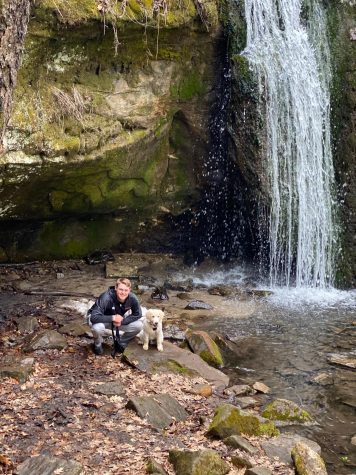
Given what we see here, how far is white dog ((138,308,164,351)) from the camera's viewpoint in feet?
28.0

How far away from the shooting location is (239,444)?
6.60 meters

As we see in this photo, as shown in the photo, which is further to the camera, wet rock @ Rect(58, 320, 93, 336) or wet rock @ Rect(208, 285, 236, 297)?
wet rock @ Rect(208, 285, 236, 297)

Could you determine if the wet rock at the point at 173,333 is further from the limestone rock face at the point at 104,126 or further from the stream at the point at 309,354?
the limestone rock face at the point at 104,126

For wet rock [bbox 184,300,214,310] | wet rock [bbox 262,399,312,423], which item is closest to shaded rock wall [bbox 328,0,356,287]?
wet rock [bbox 184,300,214,310]

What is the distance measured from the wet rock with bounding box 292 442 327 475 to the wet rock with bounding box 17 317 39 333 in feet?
16.6

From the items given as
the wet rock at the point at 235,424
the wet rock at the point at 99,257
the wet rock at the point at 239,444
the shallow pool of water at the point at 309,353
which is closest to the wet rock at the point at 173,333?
the shallow pool of water at the point at 309,353

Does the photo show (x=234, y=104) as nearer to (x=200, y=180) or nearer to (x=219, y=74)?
(x=219, y=74)

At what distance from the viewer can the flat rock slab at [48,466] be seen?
5.57 meters

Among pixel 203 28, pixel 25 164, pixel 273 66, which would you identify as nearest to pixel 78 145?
Result: pixel 25 164

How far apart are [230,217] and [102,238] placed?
10.7ft

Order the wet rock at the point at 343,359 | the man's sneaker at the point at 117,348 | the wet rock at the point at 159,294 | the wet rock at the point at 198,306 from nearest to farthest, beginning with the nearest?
the man's sneaker at the point at 117,348 < the wet rock at the point at 343,359 < the wet rock at the point at 198,306 < the wet rock at the point at 159,294

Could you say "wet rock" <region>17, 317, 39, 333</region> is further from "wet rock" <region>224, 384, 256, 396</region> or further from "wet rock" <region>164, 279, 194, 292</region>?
"wet rock" <region>164, 279, 194, 292</region>

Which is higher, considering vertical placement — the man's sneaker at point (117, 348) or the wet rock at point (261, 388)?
the man's sneaker at point (117, 348)

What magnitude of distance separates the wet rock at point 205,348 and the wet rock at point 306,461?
2.91 metres
